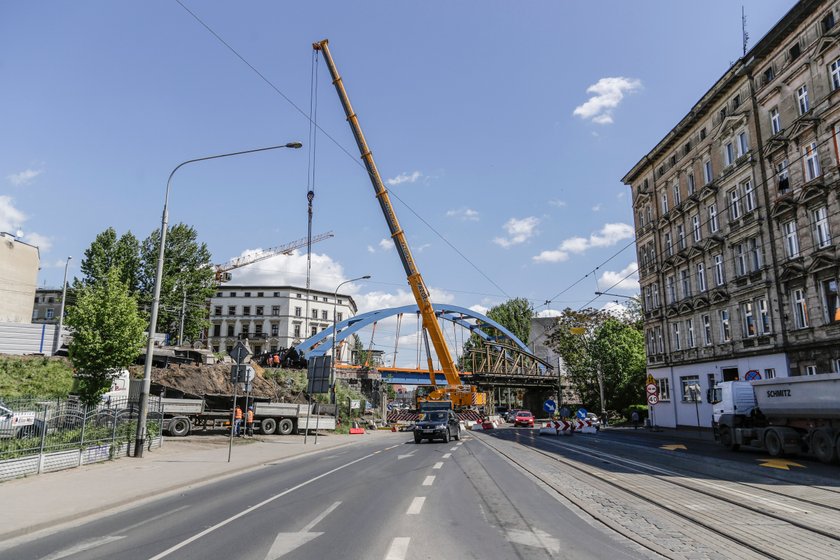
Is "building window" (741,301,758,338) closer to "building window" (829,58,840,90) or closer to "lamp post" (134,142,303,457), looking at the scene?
"building window" (829,58,840,90)

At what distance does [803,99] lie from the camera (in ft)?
86.4

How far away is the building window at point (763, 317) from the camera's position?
28.8 meters

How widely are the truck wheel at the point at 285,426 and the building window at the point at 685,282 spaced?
27.7m

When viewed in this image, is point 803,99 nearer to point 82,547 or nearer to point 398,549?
point 398,549

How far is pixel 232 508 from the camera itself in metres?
9.40

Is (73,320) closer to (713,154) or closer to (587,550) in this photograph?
(587,550)

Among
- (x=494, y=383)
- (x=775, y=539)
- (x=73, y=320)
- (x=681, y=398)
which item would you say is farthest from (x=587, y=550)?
(x=494, y=383)

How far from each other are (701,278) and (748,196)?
684 centimetres

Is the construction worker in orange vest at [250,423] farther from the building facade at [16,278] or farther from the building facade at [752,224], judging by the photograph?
the building facade at [16,278]

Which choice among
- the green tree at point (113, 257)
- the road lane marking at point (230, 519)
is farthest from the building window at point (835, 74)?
the green tree at point (113, 257)

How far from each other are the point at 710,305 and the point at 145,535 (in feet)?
114

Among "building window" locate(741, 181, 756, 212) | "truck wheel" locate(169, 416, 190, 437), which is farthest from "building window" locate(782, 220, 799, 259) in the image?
"truck wheel" locate(169, 416, 190, 437)

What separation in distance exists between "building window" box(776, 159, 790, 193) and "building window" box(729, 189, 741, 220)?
11.2 ft

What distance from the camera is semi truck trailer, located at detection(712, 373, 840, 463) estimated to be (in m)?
16.2
